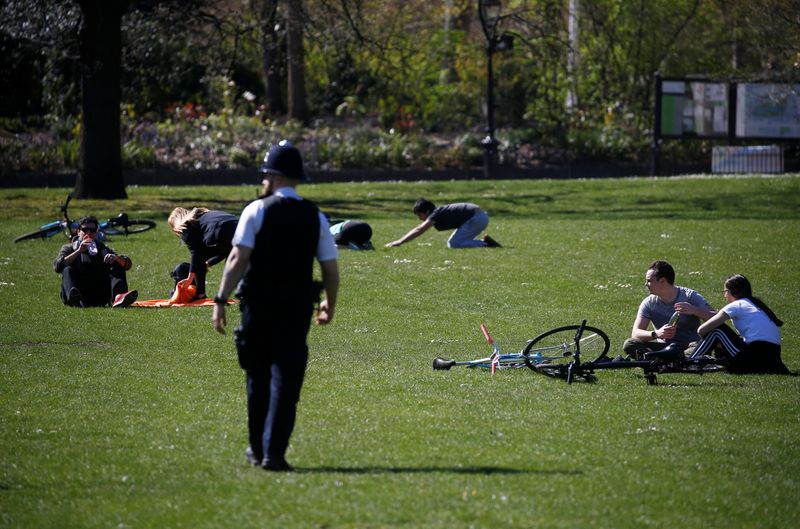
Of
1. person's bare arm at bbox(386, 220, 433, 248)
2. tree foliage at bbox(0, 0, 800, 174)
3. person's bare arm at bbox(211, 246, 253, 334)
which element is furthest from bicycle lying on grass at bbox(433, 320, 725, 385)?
tree foliage at bbox(0, 0, 800, 174)

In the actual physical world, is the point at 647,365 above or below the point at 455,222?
below

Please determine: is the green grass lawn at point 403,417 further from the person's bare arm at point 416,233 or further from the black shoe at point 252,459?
the person's bare arm at point 416,233

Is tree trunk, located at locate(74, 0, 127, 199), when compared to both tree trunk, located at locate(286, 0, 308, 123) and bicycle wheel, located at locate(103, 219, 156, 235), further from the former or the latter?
tree trunk, located at locate(286, 0, 308, 123)

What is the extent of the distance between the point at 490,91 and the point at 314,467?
84.6 feet

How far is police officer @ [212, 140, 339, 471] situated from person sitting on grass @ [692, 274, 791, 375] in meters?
4.72

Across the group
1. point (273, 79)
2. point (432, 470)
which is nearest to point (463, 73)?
point (273, 79)

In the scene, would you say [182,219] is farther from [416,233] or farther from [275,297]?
[275,297]

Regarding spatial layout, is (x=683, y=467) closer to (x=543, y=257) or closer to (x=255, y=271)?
(x=255, y=271)

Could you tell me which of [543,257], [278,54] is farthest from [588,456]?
[278,54]

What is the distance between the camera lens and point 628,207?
25641mm

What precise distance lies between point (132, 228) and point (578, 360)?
40.3 ft

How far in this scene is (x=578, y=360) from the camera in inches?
383

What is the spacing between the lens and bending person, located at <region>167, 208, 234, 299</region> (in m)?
13.5

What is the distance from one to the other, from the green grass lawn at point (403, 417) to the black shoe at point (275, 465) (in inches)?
4.5
